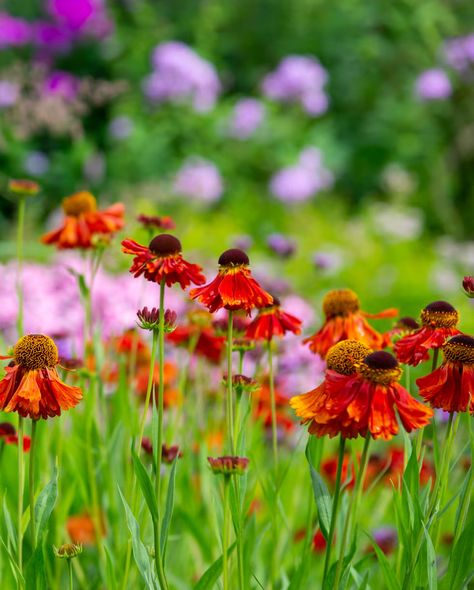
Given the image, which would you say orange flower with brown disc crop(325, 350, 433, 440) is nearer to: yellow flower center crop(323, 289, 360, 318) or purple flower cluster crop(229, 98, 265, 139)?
yellow flower center crop(323, 289, 360, 318)

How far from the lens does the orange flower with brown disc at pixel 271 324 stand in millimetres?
1143

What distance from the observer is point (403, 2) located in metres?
5.81

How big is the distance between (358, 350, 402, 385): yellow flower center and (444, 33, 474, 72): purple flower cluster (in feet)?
15.4

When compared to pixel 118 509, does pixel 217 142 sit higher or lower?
higher

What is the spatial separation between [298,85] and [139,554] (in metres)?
4.40

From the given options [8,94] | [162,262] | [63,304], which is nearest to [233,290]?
[162,262]

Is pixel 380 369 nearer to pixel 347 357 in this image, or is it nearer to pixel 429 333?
pixel 347 357

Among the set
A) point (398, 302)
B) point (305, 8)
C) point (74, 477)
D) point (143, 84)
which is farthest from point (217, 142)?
point (74, 477)

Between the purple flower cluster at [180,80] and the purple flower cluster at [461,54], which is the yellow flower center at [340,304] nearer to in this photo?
the purple flower cluster at [180,80]

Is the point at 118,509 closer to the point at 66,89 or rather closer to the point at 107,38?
the point at 66,89

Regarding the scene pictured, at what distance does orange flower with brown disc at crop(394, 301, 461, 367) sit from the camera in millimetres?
979

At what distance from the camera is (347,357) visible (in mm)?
897

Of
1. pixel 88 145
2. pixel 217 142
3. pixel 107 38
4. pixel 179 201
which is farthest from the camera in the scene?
pixel 107 38

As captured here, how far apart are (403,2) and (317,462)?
16.8ft
